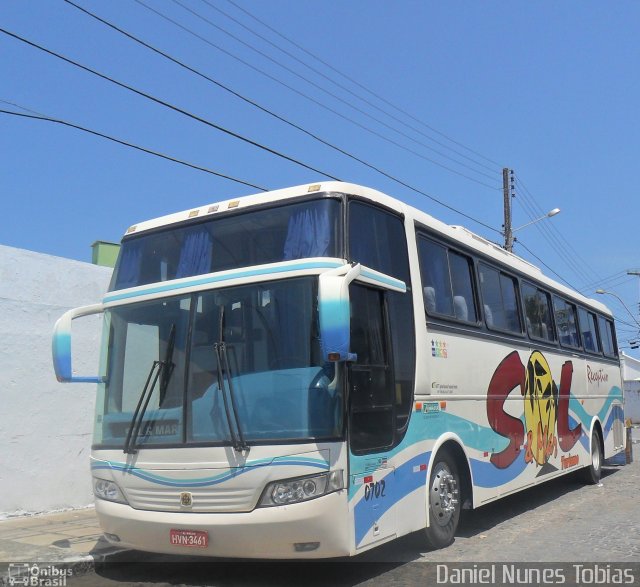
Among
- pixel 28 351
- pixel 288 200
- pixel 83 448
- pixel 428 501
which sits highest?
pixel 288 200

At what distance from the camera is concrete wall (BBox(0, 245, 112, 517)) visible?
963cm

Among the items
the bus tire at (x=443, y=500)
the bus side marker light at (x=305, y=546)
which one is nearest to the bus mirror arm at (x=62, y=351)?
the bus side marker light at (x=305, y=546)

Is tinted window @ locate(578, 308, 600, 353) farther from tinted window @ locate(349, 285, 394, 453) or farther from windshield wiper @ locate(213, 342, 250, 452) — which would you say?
windshield wiper @ locate(213, 342, 250, 452)

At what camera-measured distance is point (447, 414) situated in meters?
7.93

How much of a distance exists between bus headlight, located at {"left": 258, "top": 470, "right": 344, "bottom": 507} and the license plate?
59cm

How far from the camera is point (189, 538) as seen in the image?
6078 millimetres

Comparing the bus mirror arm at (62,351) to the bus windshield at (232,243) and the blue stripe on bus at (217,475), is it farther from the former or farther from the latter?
the blue stripe on bus at (217,475)

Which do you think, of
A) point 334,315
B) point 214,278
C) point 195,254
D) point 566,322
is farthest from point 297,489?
point 566,322

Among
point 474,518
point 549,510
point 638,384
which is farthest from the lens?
point 638,384

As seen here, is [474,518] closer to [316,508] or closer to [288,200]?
[316,508]

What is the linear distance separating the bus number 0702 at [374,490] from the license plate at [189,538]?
4.46 ft

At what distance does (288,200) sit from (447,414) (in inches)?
117

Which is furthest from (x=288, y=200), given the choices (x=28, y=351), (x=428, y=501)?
(x=28, y=351)

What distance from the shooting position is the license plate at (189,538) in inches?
237
